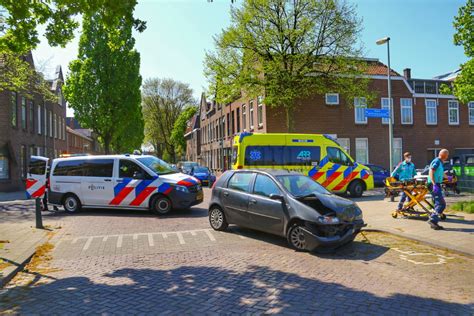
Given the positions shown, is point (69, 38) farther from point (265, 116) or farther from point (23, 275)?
point (265, 116)

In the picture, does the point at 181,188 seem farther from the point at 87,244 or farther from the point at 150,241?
the point at 87,244

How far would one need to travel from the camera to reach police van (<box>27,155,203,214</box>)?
39.2ft

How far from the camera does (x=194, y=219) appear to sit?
1104 centimetres

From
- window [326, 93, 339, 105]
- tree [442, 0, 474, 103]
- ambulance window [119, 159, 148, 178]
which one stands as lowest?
ambulance window [119, 159, 148, 178]

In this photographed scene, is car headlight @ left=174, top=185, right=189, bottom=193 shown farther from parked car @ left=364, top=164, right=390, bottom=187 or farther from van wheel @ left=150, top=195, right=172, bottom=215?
parked car @ left=364, top=164, right=390, bottom=187

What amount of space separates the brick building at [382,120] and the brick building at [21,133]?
14235 millimetres

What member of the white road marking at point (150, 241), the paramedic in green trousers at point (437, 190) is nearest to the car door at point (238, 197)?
the white road marking at point (150, 241)

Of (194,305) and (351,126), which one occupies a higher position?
(351,126)

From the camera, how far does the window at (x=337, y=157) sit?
1580 centimetres

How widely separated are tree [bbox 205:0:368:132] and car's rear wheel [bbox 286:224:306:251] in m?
15.0

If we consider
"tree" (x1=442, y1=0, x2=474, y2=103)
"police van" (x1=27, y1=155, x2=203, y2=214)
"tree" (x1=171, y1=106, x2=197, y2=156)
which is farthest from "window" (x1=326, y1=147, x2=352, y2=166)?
"tree" (x1=171, y1=106, x2=197, y2=156)

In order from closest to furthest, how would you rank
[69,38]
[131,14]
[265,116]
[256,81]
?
[131,14] → [69,38] → [256,81] → [265,116]

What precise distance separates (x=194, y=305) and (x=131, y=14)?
18.2 ft

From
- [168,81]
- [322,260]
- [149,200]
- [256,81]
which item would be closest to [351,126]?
[256,81]
